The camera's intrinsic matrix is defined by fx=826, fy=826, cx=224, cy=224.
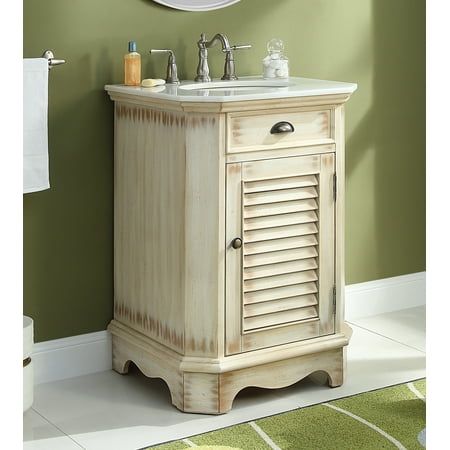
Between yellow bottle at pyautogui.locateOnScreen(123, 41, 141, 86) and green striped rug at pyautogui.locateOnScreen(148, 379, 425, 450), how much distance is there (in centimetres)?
110

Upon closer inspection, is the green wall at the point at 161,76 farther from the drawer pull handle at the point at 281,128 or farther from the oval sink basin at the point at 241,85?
the drawer pull handle at the point at 281,128

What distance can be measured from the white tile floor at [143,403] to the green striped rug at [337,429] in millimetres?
64

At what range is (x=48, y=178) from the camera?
8.04ft

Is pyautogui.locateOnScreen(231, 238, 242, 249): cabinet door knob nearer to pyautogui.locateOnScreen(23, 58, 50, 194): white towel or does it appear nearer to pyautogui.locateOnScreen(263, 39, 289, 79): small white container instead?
pyautogui.locateOnScreen(23, 58, 50, 194): white towel

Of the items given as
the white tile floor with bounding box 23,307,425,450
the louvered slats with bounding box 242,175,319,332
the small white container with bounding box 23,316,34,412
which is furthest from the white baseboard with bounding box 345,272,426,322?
the small white container with bounding box 23,316,34,412

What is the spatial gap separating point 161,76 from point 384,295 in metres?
1.36

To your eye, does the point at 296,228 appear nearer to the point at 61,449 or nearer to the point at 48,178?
the point at 48,178

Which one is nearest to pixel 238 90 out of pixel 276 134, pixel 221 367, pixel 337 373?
pixel 276 134

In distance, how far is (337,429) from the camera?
2.30 m

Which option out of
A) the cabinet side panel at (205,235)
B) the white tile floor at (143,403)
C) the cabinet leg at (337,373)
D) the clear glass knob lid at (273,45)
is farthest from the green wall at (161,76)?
the cabinet leg at (337,373)

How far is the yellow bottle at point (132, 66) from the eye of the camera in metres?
2.57

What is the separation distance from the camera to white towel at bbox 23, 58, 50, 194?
2.36 m
